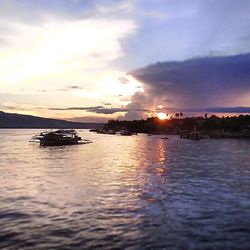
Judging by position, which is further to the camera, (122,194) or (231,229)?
(122,194)

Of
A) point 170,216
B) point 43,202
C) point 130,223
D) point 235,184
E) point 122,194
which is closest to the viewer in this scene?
point 130,223

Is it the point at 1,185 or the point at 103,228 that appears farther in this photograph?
the point at 1,185

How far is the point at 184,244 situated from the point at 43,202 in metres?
14.6

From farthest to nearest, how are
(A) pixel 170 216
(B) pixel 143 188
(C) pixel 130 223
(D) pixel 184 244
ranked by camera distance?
(B) pixel 143 188
(A) pixel 170 216
(C) pixel 130 223
(D) pixel 184 244

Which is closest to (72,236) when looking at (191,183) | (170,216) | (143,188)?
(170,216)

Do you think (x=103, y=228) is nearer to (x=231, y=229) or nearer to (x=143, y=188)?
(x=231, y=229)

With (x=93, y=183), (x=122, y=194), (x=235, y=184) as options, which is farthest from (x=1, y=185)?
(x=235, y=184)

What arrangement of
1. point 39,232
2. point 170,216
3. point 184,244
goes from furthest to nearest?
1. point 170,216
2. point 39,232
3. point 184,244

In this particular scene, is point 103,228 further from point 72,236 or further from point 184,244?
point 184,244

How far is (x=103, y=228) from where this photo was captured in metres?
24.1

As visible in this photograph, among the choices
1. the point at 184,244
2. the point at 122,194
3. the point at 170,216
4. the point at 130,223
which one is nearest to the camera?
the point at 184,244

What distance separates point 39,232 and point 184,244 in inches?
331

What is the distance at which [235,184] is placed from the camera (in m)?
43.8

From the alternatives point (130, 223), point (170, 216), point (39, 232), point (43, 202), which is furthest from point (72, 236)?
point (43, 202)
